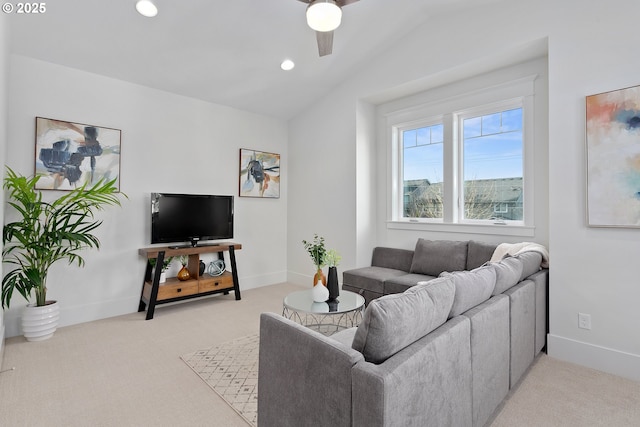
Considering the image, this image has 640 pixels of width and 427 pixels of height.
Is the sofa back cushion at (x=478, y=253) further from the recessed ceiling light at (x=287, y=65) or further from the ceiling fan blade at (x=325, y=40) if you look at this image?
the recessed ceiling light at (x=287, y=65)

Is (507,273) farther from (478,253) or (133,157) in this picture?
(133,157)

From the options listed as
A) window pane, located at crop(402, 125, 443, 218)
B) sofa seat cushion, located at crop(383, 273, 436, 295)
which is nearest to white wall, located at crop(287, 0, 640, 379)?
window pane, located at crop(402, 125, 443, 218)

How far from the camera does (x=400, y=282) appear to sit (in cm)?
349

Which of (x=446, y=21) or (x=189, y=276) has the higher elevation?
(x=446, y=21)

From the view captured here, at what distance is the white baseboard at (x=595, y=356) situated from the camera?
2.44 metres

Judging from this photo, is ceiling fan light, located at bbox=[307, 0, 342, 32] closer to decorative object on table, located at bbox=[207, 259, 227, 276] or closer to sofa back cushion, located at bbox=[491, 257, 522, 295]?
sofa back cushion, located at bbox=[491, 257, 522, 295]

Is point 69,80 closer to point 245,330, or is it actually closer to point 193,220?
point 193,220

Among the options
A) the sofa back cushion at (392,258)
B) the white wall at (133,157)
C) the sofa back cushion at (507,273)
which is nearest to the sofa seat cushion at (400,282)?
the sofa back cushion at (392,258)

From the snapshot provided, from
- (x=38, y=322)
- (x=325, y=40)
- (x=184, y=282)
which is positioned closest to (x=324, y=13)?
(x=325, y=40)

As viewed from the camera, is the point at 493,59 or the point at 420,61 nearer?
the point at 493,59

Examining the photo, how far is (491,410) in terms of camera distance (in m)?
1.88

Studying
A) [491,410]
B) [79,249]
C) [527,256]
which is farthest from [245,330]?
[527,256]

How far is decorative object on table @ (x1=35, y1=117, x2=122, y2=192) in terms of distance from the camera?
10.8ft

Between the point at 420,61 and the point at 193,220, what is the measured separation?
343 centimetres
